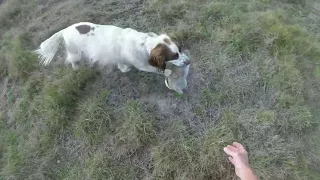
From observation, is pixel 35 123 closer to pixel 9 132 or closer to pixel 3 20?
pixel 9 132

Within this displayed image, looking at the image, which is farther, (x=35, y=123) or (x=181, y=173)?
(x=35, y=123)

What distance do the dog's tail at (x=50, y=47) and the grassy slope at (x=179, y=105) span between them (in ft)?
0.63

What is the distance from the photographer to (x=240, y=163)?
252cm

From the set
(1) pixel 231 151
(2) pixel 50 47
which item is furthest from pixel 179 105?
(2) pixel 50 47

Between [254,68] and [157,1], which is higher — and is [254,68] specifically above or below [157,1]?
below

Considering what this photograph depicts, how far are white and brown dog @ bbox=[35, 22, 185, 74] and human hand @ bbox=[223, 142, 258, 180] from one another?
0.98m

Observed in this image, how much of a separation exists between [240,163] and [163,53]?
3.94 ft

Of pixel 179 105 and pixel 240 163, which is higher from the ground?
pixel 240 163

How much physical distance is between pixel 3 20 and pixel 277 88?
3.73 metres

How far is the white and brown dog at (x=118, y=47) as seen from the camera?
10.3ft

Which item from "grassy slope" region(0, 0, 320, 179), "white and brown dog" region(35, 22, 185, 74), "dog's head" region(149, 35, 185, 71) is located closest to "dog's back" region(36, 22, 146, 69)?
"white and brown dog" region(35, 22, 185, 74)

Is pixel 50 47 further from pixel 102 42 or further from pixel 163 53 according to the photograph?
pixel 163 53

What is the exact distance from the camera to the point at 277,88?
3570 mm

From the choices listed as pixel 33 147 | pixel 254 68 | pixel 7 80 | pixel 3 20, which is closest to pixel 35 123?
pixel 33 147
